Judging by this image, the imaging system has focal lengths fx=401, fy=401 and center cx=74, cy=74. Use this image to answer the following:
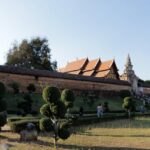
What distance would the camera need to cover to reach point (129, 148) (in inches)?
679

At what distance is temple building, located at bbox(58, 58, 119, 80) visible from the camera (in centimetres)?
5722

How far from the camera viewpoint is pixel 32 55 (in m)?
58.9

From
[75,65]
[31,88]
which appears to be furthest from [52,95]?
[75,65]

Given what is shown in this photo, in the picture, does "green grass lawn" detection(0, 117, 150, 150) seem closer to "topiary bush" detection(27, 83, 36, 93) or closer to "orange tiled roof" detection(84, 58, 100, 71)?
"topiary bush" detection(27, 83, 36, 93)

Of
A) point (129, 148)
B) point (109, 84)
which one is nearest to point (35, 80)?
point (109, 84)

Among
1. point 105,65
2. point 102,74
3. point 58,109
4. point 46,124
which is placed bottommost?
point 46,124

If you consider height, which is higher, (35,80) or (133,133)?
(35,80)

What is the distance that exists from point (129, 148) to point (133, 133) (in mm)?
5145

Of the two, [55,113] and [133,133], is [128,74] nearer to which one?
[133,133]

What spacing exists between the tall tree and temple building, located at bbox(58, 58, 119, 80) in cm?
378

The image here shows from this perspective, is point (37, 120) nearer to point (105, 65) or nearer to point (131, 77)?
point (105, 65)

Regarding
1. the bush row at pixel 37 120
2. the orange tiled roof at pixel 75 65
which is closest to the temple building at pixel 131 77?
the orange tiled roof at pixel 75 65

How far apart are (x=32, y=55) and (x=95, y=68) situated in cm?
945

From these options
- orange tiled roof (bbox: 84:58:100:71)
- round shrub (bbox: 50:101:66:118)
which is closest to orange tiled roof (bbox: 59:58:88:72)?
orange tiled roof (bbox: 84:58:100:71)
